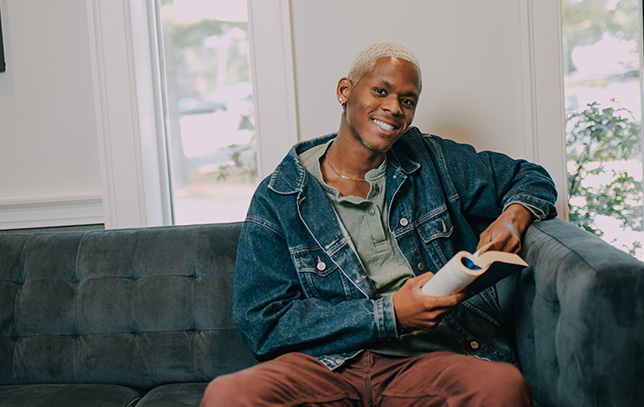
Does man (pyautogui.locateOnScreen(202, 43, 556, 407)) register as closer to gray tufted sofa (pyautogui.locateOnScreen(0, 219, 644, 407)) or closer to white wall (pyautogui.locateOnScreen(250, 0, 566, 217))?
gray tufted sofa (pyautogui.locateOnScreen(0, 219, 644, 407))

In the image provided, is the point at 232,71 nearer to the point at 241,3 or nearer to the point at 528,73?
the point at 241,3

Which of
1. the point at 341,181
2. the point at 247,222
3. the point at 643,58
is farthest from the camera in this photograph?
the point at 643,58

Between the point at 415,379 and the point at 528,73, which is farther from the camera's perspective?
the point at 528,73

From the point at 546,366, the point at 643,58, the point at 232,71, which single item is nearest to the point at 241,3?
the point at 232,71

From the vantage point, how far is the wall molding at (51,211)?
94.3 inches

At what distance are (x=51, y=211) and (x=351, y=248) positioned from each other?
1.46m

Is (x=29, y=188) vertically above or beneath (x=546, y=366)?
above

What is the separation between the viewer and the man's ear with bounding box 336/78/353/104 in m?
1.71

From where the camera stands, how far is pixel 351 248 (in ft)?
5.11

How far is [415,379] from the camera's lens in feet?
4.55

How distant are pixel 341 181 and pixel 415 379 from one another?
59 centimetres

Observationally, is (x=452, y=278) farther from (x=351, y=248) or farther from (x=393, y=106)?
(x=393, y=106)

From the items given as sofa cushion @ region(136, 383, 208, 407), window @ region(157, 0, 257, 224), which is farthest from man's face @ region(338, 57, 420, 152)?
window @ region(157, 0, 257, 224)

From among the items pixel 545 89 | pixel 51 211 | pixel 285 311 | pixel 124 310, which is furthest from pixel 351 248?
pixel 51 211
